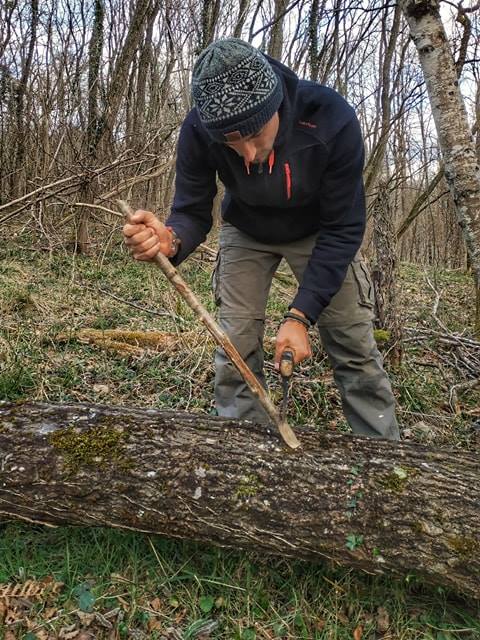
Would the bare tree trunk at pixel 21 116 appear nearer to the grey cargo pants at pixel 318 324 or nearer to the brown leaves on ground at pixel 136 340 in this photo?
the brown leaves on ground at pixel 136 340

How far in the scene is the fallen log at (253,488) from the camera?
169 centimetres

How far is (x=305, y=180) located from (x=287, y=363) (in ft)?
2.62

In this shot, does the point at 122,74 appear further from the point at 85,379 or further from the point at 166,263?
the point at 166,263

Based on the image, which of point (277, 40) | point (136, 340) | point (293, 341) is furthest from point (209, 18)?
point (293, 341)

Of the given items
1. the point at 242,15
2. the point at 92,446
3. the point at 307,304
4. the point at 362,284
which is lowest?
the point at 92,446

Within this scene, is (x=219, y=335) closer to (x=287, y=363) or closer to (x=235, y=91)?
(x=287, y=363)

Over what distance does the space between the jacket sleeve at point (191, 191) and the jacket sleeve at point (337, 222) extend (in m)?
0.56

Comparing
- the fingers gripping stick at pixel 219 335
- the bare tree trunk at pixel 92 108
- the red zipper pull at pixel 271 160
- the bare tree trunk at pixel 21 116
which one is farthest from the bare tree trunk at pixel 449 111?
the bare tree trunk at pixel 21 116

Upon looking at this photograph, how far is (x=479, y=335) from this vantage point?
405 cm

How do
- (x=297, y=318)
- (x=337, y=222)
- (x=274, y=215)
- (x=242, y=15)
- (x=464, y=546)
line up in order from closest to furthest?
(x=464, y=546), (x=297, y=318), (x=337, y=222), (x=274, y=215), (x=242, y=15)

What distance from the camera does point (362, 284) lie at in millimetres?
2438

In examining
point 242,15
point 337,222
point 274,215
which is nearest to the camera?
point 337,222

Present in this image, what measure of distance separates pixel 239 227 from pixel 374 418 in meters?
1.18

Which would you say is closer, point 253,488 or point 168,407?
point 253,488
